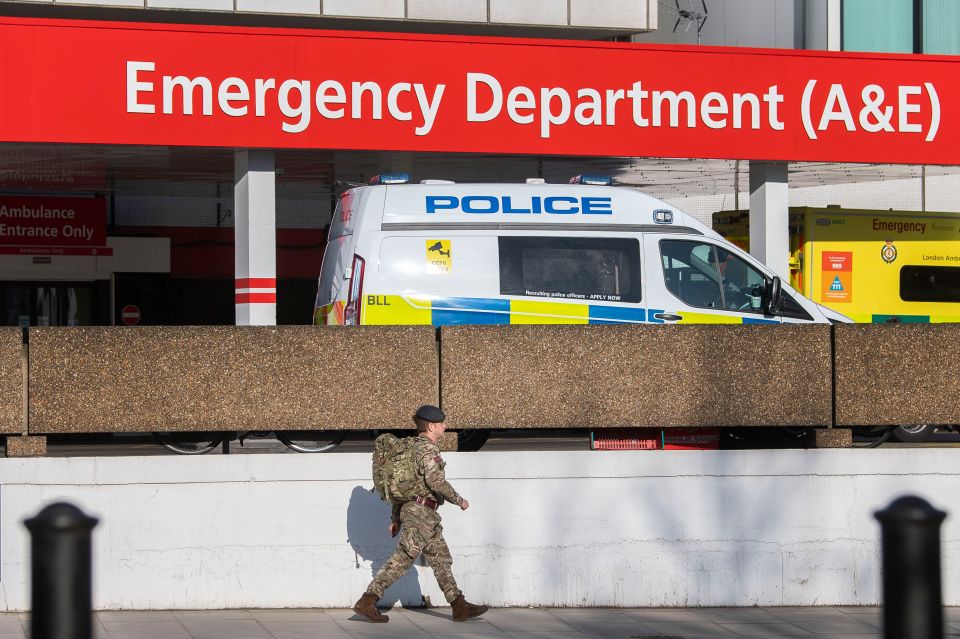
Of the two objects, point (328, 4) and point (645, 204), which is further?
point (328, 4)

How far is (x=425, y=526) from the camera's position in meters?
8.80

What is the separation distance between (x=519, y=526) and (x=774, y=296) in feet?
15.6

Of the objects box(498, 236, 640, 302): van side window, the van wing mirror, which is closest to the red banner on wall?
box(498, 236, 640, 302): van side window

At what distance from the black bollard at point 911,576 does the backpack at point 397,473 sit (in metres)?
4.61

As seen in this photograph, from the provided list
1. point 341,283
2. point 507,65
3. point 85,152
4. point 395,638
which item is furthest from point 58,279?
point 395,638

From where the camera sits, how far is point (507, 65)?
1723cm

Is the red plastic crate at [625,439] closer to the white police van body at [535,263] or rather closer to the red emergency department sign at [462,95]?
the white police van body at [535,263]

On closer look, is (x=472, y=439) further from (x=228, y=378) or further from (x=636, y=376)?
(x=228, y=378)

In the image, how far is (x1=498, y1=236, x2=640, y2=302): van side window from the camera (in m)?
13.3

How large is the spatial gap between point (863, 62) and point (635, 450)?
32.6 feet

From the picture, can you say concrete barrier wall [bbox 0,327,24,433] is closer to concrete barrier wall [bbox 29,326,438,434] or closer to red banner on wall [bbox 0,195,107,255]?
concrete barrier wall [bbox 29,326,438,434]

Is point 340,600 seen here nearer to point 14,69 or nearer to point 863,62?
point 14,69

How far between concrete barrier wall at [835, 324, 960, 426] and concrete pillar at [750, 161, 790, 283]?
746 cm

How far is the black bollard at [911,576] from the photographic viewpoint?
438 cm
